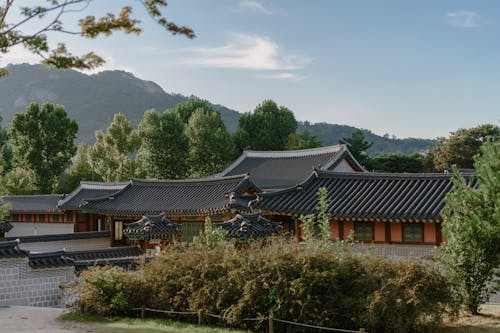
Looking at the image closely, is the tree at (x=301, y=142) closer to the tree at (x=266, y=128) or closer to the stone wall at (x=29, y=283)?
the tree at (x=266, y=128)

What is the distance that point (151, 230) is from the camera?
24531 mm

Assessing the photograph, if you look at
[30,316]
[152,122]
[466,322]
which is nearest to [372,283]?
[466,322]

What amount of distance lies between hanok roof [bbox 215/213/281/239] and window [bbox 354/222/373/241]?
3892 mm

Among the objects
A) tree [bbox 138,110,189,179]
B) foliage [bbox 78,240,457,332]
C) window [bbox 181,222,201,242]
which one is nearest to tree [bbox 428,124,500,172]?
tree [bbox 138,110,189,179]

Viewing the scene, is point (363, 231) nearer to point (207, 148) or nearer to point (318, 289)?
point (318, 289)

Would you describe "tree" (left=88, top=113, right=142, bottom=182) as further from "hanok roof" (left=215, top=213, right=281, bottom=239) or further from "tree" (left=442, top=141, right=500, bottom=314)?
"tree" (left=442, top=141, right=500, bottom=314)

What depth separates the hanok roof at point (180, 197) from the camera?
31.3 meters

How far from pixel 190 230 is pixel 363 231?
1338cm

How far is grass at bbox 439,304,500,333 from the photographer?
13.7 meters

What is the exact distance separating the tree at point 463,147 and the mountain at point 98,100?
8138 centimetres

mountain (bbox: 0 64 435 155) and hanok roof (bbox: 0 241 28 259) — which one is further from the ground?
mountain (bbox: 0 64 435 155)

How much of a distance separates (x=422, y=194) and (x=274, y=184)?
1822cm

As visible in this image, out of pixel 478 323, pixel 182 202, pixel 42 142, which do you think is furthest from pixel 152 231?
pixel 42 142

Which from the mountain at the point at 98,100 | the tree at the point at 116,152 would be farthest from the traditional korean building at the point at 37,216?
the mountain at the point at 98,100
